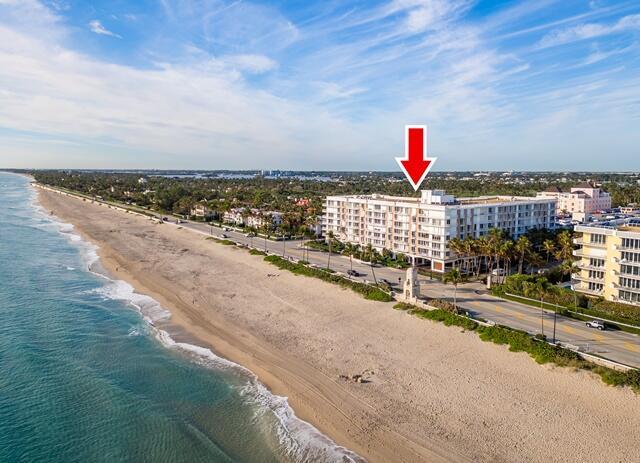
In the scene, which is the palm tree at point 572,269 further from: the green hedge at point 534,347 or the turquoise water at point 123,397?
the turquoise water at point 123,397

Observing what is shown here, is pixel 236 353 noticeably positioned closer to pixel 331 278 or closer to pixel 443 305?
pixel 443 305

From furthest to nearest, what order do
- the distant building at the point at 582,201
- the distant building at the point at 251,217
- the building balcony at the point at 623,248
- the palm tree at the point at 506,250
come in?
the distant building at the point at 582,201
the distant building at the point at 251,217
the palm tree at the point at 506,250
the building balcony at the point at 623,248

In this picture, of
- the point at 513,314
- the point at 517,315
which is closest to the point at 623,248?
the point at 517,315

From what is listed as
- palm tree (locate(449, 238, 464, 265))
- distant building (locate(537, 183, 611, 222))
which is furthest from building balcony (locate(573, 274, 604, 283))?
distant building (locate(537, 183, 611, 222))

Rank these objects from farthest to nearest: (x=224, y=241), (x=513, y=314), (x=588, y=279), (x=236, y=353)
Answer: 1. (x=224, y=241)
2. (x=588, y=279)
3. (x=513, y=314)
4. (x=236, y=353)

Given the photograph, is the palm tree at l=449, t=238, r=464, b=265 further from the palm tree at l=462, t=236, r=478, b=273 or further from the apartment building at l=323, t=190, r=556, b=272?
the apartment building at l=323, t=190, r=556, b=272

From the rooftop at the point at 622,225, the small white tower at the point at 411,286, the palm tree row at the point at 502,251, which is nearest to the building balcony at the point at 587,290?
the rooftop at the point at 622,225
